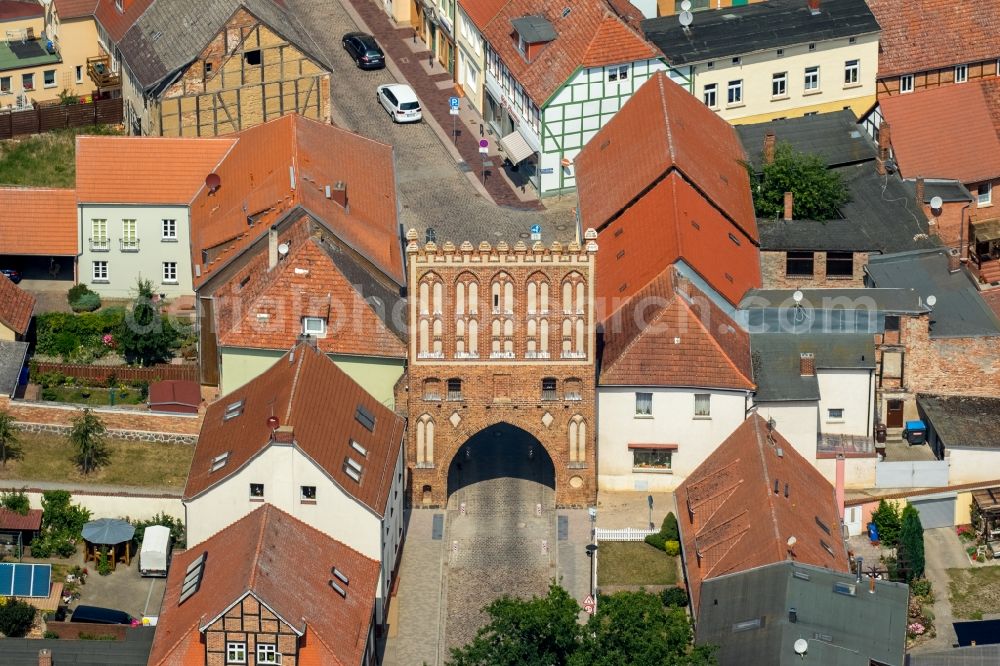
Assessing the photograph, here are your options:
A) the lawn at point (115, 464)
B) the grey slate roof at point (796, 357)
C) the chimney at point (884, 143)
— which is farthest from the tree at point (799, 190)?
the lawn at point (115, 464)

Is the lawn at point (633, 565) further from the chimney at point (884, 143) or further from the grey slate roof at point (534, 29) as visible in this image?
the grey slate roof at point (534, 29)

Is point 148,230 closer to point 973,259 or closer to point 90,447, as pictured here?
point 90,447

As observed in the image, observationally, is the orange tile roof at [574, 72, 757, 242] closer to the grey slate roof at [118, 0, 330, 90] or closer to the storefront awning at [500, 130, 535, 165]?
the storefront awning at [500, 130, 535, 165]

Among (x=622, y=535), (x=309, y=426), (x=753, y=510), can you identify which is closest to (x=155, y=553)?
(x=309, y=426)

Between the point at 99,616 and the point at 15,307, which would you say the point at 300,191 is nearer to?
the point at 15,307

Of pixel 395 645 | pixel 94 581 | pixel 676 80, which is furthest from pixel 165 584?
pixel 676 80
